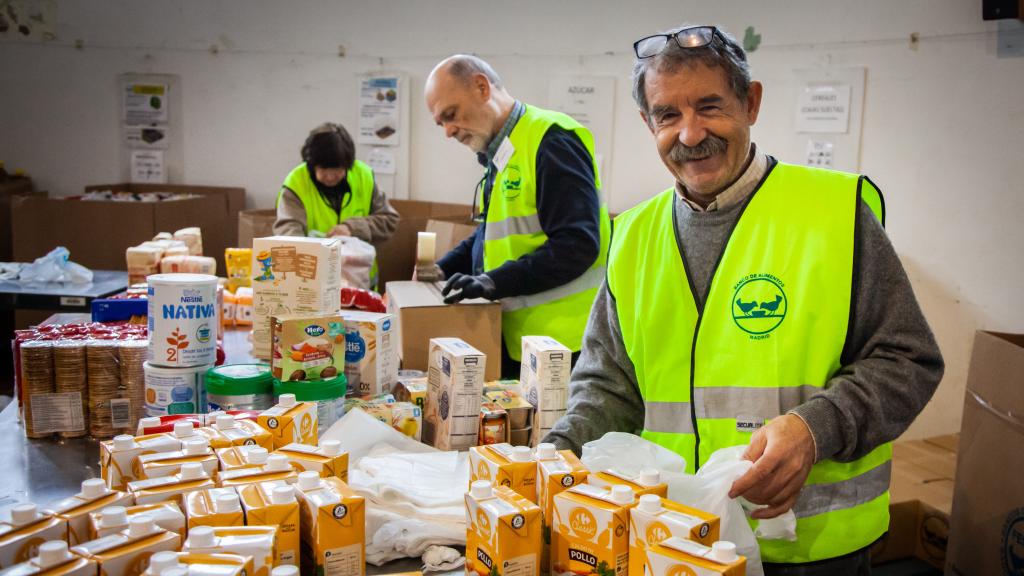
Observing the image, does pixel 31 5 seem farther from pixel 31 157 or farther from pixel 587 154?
pixel 587 154

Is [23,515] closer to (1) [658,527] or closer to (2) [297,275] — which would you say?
(1) [658,527]

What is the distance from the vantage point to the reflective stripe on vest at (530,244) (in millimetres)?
2891

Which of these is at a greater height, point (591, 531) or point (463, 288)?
point (463, 288)

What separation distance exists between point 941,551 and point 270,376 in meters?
2.77

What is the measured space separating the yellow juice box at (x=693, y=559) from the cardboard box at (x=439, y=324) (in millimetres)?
1460

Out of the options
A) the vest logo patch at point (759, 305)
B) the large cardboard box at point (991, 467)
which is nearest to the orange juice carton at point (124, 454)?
the vest logo patch at point (759, 305)

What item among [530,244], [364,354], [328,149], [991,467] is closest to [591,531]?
[364,354]

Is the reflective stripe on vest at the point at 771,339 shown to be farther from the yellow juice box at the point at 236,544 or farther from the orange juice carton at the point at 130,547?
the orange juice carton at the point at 130,547

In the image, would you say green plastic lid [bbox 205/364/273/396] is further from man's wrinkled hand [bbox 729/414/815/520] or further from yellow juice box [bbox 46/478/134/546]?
man's wrinkled hand [bbox 729/414/815/520]

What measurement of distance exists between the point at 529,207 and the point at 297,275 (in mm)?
976

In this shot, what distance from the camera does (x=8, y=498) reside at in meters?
1.77

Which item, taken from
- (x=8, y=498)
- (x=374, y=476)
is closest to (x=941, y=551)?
(x=374, y=476)

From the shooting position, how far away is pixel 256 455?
1439 mm

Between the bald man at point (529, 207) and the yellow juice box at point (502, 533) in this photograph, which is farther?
the bald man at point (529, 207)
